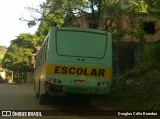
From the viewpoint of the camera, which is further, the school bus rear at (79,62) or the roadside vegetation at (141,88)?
the roadside vegetation at (141,88)

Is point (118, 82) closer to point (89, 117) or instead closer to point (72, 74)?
point (72, 74)

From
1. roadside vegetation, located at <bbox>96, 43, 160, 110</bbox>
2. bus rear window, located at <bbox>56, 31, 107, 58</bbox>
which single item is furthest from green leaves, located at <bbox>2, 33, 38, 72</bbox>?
bus rear window, located at <bbox>56, 31, 107, 58</bbox>

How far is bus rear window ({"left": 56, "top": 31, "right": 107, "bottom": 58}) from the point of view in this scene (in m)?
16.7

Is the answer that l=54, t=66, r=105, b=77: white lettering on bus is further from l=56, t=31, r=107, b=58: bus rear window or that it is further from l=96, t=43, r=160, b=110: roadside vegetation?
l=96, t=43, r=160, b=110: roadside vegetation

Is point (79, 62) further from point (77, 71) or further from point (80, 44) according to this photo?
point (80, 44)

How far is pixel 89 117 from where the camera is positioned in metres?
14.4

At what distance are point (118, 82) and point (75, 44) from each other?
765cm

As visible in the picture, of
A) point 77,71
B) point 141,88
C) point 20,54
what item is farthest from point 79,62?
point 20,54

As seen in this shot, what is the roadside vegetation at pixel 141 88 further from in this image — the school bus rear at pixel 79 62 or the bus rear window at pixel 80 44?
the bus rear window at pixel 80 44

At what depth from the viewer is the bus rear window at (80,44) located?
54.7 feet

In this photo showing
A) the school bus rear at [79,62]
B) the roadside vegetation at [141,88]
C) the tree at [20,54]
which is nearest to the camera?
the school bus rear at [79,62]

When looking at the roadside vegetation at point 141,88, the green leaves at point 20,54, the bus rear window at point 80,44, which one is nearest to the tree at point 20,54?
the green leaves at point 20,54

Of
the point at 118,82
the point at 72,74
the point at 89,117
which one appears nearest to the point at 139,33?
the point at 118,82

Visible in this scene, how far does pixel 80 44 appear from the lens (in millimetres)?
16828
